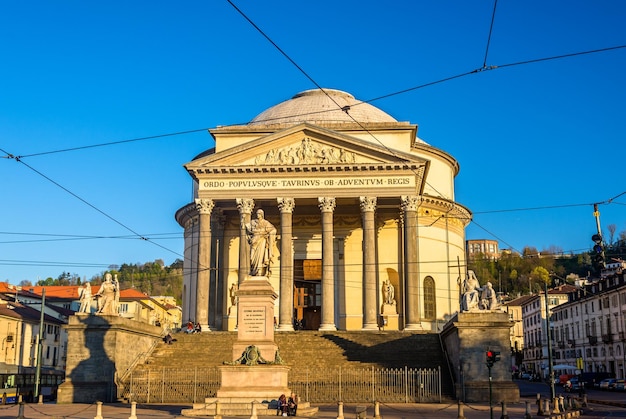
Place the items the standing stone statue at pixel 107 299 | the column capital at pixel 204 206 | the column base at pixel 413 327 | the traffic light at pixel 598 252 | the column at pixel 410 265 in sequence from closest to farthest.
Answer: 1. the traffic light at pixel 598 252
2. the standing stone statue at pixel 107 299
3. the column base at pixel 413 327
4. the column at pixel 410 265
5. the column capital at pixel 204 206

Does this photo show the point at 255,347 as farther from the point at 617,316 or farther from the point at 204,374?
the point at 617,316

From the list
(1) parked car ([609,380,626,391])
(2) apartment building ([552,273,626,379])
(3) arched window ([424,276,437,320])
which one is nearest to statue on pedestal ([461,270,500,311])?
(3) arched window ([424,276,437,320])

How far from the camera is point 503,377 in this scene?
31.0 metres

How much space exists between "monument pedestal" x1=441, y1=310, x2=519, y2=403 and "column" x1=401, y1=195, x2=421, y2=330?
1071 centimetres

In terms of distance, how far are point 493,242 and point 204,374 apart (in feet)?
572

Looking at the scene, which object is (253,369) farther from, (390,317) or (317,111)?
(317,111)

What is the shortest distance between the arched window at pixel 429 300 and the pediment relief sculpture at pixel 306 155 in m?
13.0

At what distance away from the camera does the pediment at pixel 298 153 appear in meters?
44.8

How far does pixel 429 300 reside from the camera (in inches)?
2066

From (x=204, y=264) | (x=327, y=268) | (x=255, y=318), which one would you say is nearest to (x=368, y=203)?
(x=327, y=268)

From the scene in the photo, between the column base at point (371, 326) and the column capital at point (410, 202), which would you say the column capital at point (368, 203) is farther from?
the column base at point (371, 326)

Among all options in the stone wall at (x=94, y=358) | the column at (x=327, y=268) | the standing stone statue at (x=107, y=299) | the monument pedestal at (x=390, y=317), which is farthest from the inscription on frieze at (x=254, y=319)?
the monument pedestal at (x=390, y=317)

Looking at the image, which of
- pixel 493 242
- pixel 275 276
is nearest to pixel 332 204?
pixel 275 276

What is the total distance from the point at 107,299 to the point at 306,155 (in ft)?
53.1
